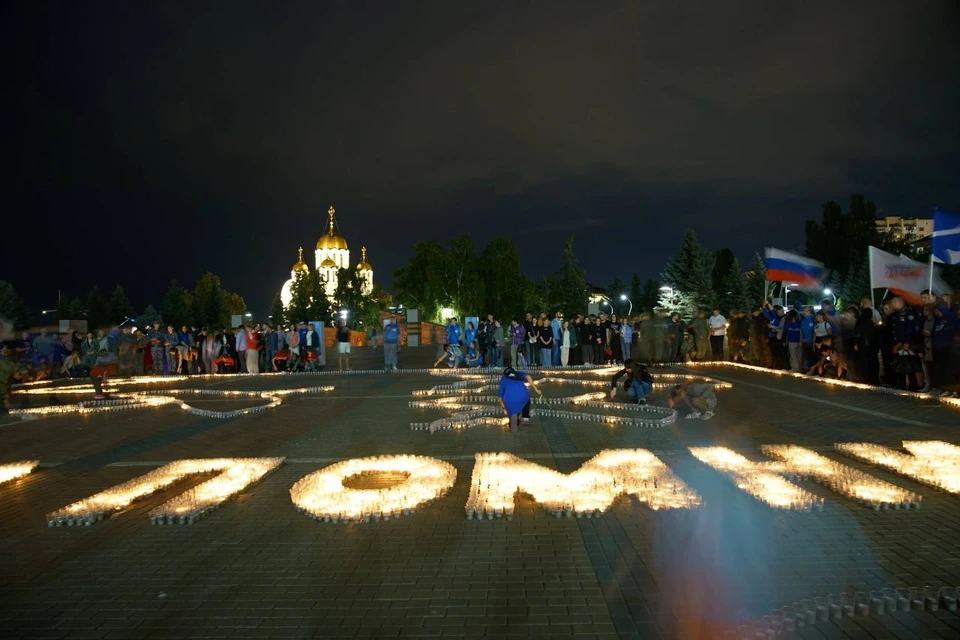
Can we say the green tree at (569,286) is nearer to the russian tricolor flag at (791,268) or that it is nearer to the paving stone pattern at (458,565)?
the russian tricolor flag at (791,268)

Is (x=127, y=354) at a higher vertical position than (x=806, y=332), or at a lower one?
higher

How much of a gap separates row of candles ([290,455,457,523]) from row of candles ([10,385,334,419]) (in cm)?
617

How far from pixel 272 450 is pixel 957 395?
1282 cm

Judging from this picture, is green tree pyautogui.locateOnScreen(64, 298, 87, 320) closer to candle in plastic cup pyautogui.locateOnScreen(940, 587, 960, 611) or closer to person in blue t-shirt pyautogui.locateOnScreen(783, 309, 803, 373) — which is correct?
person in blue t-shirt pyautogui.locateOnScreen(783, 309, 803, 373)

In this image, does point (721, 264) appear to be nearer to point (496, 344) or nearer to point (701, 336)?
point (701, 336)

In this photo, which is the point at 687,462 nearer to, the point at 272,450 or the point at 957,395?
the point at 272,450

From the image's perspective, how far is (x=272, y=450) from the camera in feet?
32.7

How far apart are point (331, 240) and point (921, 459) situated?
127m

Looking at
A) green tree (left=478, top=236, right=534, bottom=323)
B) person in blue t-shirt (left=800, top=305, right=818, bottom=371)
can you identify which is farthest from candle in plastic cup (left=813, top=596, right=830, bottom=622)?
green tree (left=478, top=236, right=534, bottom=323)

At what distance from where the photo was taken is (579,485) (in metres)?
7.38

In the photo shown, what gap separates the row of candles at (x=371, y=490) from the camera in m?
6.65

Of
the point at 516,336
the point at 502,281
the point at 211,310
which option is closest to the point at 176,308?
the point at 211,310

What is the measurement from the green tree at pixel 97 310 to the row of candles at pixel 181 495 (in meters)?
97.0

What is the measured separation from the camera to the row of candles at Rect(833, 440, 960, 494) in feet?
24.0
